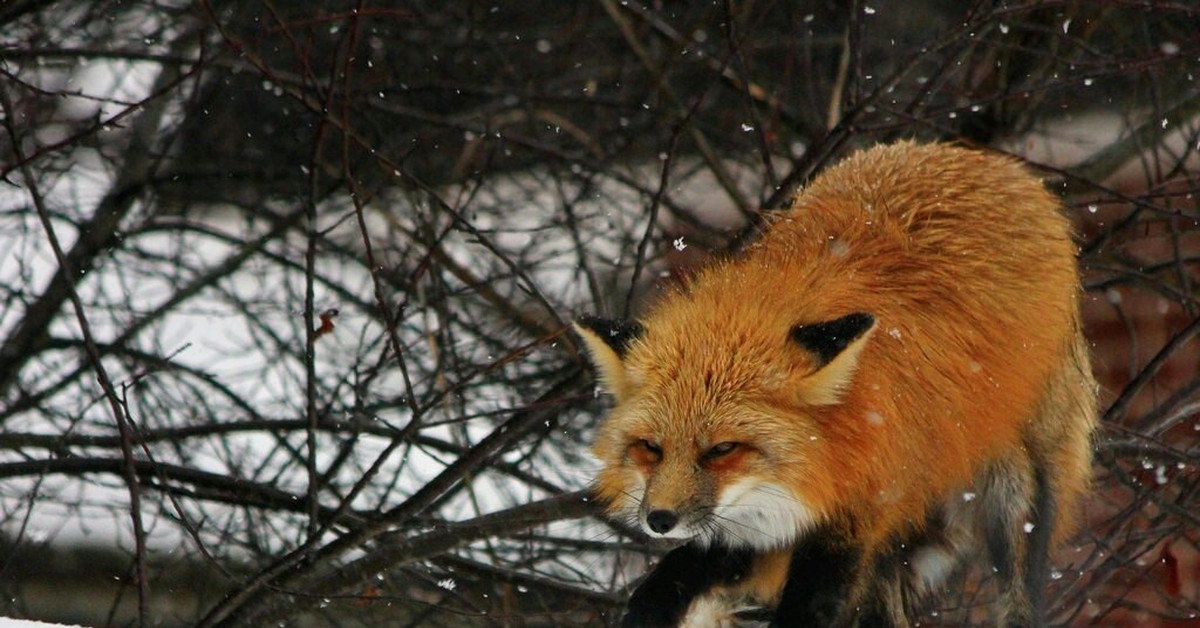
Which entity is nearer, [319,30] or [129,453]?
[129,453]

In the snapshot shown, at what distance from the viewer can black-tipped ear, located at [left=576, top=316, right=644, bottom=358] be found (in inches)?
160

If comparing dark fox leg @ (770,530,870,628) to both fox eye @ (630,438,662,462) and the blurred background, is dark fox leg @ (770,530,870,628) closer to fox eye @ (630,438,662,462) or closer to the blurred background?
fox eye @ (630,438,662,462)

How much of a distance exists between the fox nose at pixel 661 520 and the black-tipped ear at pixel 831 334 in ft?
2.13

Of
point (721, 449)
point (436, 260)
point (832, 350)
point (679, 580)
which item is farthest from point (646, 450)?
point (436, 260)

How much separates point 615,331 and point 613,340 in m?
0.03

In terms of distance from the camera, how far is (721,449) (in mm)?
3777

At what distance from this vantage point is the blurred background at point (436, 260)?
15.4ft

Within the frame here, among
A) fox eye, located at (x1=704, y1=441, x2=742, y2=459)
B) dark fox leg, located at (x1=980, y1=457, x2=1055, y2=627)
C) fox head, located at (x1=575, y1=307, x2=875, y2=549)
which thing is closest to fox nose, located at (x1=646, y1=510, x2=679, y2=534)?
fox head, located at (x1=575, y1=307, x2=875, y2=549)

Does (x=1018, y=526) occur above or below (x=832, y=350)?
below

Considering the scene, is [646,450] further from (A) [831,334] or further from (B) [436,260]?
(B) [436,260]

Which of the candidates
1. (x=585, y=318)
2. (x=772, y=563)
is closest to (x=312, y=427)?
(x=585, y=318)

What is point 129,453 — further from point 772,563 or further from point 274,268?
point 274,268

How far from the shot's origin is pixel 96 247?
755cm

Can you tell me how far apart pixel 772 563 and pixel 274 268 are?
19.6 ft
